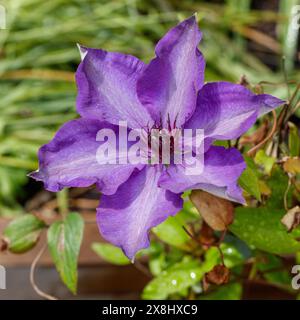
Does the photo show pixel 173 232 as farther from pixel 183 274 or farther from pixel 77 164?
pixel 77 164

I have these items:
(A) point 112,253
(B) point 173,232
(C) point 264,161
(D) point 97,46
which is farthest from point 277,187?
Answer: (D) point 97,46

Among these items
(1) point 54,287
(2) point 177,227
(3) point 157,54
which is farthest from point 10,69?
(3) point 157,54

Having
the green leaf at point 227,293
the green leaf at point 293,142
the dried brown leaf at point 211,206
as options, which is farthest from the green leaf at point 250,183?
the green leaf at point 227,293

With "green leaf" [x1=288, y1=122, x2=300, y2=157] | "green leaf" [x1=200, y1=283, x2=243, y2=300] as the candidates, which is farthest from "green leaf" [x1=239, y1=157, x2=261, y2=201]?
"green leaf" [x1=200, y1=283, x2=243, y2=300]

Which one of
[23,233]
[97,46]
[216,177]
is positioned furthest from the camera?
[97,46]

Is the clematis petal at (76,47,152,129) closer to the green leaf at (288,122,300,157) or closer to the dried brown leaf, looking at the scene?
the dried brown leaf

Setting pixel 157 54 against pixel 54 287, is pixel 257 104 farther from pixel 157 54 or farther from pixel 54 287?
pixel 54 287
